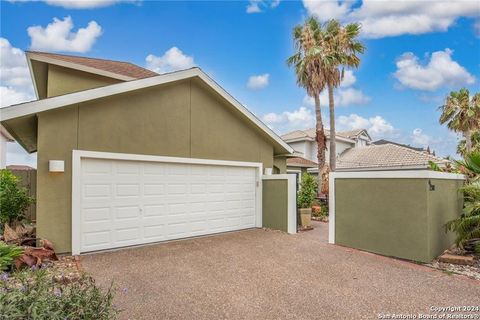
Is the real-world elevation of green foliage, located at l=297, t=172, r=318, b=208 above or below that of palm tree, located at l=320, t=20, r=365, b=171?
below

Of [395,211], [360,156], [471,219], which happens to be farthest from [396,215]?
[360,156]

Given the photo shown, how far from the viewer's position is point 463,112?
79.0 feet

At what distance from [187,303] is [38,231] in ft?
14.7

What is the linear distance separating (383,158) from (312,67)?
1016 centimetres

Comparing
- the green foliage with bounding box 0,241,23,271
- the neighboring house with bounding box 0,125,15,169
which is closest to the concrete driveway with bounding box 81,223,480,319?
the green foliage with bounding box 0,241,23,271

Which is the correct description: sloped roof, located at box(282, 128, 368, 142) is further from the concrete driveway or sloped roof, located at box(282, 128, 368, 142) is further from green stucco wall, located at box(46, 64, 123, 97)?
green stucco wall, located at box(46, 64, 123, 97)

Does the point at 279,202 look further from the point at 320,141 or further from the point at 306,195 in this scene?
the point at 320,141

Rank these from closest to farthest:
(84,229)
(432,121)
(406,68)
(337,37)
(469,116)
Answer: (84,229)
(337,37)
(406,68)
(469,116)
(432,121)

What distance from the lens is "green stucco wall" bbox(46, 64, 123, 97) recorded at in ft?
31.9

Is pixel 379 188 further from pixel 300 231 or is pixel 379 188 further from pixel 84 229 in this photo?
pixel 84 229

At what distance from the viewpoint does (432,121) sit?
26.7 m

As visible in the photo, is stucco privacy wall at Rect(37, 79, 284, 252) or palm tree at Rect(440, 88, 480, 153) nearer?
stucco privacy wall at Rect(37, 79, 284, 252)

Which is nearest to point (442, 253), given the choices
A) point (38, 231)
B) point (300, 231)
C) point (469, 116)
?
point (300, 231)

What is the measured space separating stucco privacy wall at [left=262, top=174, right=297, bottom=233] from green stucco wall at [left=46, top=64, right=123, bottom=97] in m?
6.94
